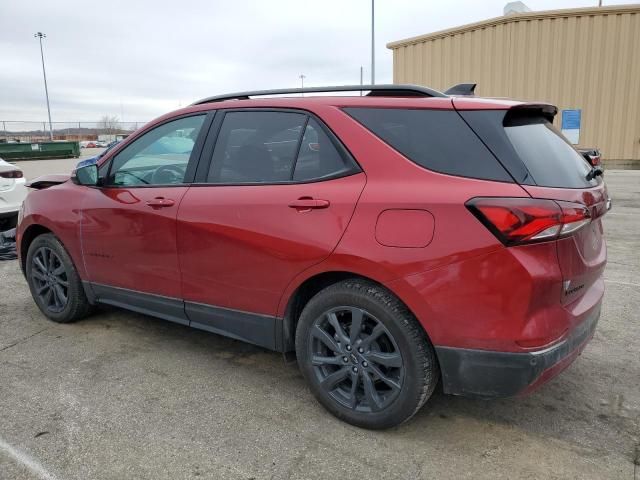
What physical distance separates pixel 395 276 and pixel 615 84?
12.5 metres

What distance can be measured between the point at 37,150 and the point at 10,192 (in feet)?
82.7

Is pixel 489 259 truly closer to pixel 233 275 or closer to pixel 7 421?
pixel 233 275

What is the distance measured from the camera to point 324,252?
2.62 meters

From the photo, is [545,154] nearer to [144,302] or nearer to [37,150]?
[144,302]

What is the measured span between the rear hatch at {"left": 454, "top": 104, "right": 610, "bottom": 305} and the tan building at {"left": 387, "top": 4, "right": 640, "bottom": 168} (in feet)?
37.4

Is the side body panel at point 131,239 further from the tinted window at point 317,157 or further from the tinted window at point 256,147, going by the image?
the tinted window at point 317,157

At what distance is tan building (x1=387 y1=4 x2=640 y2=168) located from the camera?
12133 millimetres

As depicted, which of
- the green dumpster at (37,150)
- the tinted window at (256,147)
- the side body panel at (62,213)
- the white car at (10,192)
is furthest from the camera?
the green dumpster at (37,150)

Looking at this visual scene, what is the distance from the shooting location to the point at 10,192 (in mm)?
7070

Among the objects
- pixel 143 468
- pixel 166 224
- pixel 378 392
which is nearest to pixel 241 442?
pixel 143 468

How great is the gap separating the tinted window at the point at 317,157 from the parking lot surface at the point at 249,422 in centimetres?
128

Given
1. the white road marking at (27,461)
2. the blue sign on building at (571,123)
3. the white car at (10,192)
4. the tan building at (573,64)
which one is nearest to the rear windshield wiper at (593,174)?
the white road marking at (27,461)

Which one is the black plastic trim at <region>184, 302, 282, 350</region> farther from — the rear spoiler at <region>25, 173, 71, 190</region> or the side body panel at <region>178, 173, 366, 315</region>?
the rear spoiler at <region>25, 173, 71, 190</region>

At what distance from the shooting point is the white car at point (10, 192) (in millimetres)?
7008
